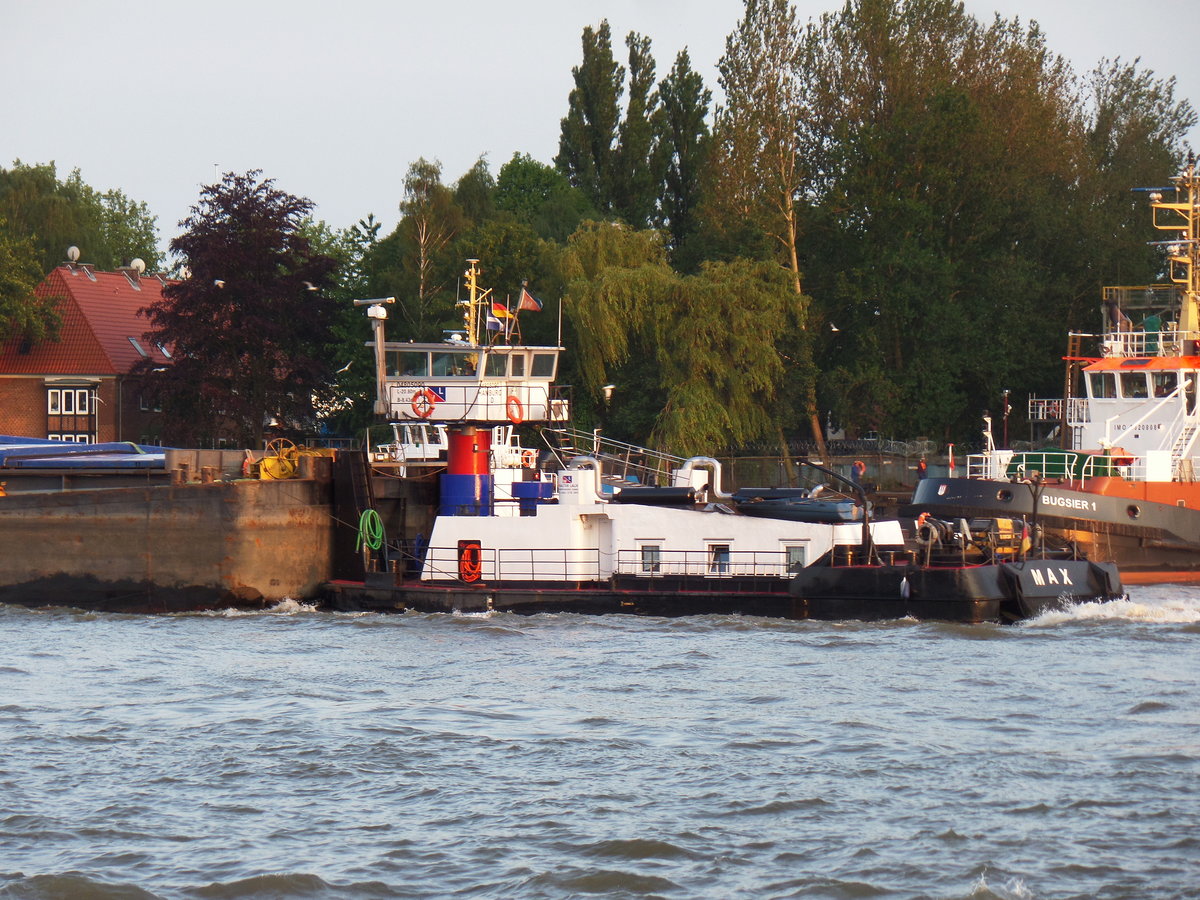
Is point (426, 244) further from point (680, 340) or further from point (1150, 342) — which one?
point (1150, 342)

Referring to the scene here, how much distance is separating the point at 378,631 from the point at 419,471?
6.93 m

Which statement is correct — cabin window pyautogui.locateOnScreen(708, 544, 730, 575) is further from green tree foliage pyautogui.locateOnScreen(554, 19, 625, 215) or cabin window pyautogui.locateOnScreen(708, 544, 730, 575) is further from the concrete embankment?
green tree foliage pyautogui.locateOnScreen(554, 19, 625, 215)

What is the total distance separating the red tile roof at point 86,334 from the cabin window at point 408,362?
23.4 meters

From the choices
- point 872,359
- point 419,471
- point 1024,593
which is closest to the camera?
point 1024,593

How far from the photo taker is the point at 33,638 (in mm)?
27000

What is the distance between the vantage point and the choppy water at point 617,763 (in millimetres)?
13648

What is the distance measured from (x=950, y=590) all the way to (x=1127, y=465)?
51.4 ft

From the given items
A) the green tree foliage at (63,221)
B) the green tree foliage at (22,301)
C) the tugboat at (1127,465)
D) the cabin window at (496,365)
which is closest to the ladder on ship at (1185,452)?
the tugboat at (1127,465)

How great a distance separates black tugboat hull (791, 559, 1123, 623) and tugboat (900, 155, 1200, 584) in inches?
280

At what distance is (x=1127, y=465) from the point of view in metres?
38.8

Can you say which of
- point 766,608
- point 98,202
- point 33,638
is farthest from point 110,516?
point 98,202

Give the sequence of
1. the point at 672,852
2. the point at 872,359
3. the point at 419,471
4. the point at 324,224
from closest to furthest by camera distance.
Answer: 1. the point at 672,852
2. the point at 419,471
3. the point at 872,359
4. the point at 324,224

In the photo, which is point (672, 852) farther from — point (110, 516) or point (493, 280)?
point (493, 280)

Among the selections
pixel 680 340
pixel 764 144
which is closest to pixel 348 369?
pixel 680 340
